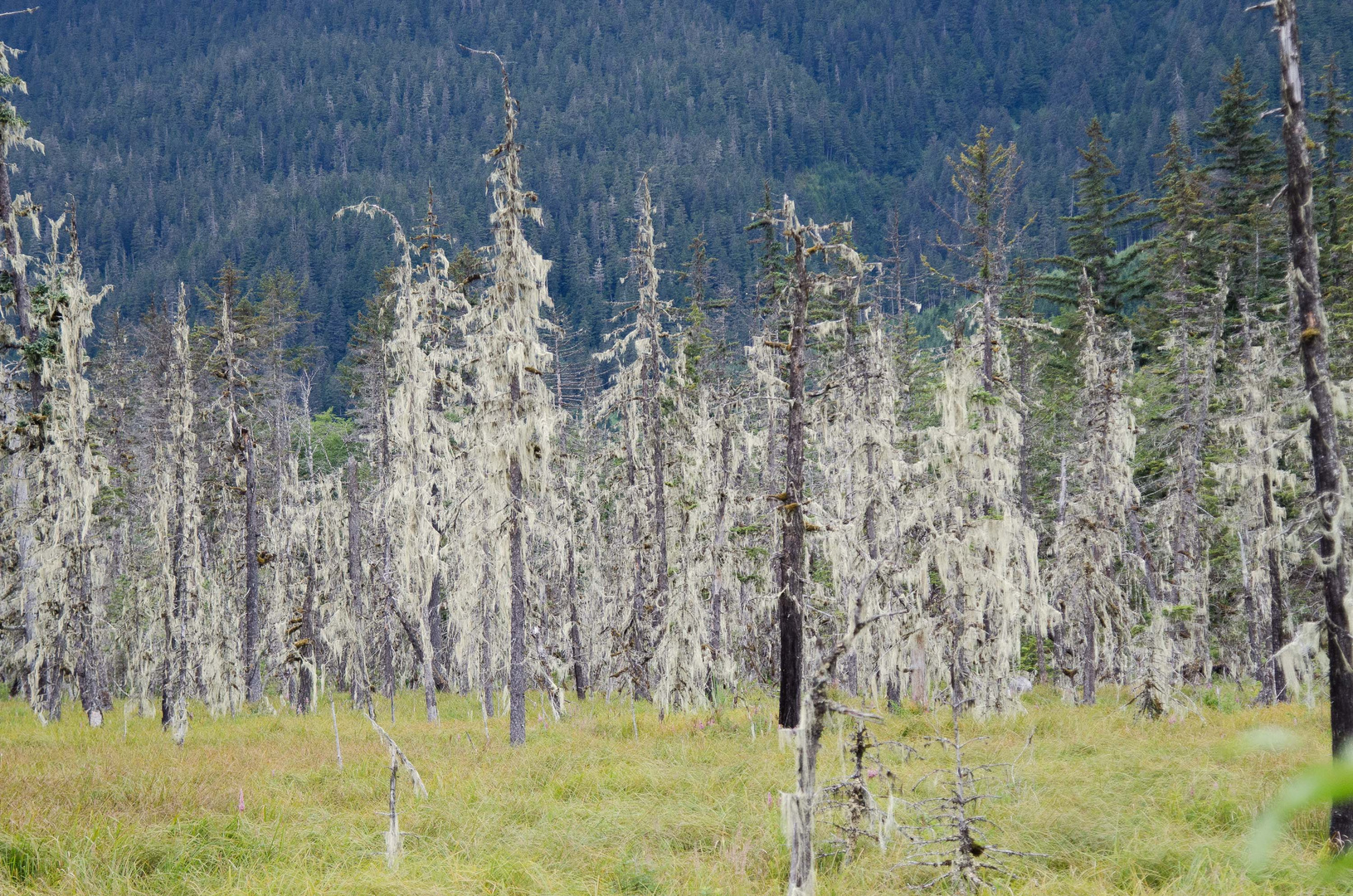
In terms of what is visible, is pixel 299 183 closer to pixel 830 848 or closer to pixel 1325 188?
pixel 1325 188

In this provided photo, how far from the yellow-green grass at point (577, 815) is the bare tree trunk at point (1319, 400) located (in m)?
0.65

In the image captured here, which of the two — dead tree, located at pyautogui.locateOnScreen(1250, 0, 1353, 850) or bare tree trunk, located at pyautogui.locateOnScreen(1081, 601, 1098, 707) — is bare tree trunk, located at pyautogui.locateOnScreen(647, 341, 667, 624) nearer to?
bare tree trunk, located at pyautogui.locateOnScreen(1081, 601, 1098, 707)

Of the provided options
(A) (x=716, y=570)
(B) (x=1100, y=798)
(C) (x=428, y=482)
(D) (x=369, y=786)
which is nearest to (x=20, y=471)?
(C) (x=428, y=482)

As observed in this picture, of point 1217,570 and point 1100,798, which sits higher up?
point 1217,570

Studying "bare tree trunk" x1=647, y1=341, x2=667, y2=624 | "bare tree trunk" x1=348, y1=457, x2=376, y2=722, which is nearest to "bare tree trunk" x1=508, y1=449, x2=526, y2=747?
"bare tree trunk" x1=647, y1=341, x2=667, y2=624

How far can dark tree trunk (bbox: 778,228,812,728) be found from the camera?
13367mm

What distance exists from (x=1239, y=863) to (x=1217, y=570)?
2680 cm

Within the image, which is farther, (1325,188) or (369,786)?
(1325,188)

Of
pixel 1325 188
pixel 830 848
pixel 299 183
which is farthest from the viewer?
pixel 299 183

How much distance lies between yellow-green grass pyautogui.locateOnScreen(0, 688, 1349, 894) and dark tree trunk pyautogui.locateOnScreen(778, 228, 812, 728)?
162cm

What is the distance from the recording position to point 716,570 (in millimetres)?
18750

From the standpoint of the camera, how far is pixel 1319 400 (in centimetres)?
948

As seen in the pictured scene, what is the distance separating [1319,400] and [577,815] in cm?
1073

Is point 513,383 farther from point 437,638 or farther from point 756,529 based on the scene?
point 437,638
